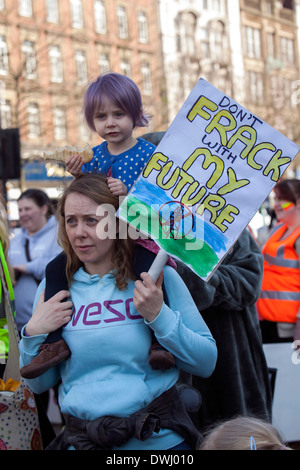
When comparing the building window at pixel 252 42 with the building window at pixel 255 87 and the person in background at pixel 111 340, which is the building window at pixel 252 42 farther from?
the person in background at pixel 111 340

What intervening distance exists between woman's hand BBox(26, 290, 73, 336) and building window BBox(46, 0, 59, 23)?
27.3 meters

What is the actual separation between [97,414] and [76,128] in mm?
26327

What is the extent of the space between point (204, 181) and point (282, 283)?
2.73m

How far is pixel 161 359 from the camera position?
74.5 inches

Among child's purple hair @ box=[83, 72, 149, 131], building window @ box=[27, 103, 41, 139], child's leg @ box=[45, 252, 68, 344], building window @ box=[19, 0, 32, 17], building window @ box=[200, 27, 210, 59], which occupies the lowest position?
child's leg @ box=[45, 252, 68, 344]

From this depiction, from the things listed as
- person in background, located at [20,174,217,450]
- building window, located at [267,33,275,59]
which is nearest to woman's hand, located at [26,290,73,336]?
person in background, located at [20,174,217,450]

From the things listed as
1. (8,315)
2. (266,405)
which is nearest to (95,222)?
(8,315)

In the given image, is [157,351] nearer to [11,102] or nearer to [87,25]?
[11,102]

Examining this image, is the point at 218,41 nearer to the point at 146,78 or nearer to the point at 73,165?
the point at 146,78

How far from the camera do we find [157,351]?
75.2 inches

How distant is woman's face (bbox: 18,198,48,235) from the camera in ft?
17.1

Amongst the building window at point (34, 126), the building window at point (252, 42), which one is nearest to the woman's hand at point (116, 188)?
the building window at point (34, 126)
